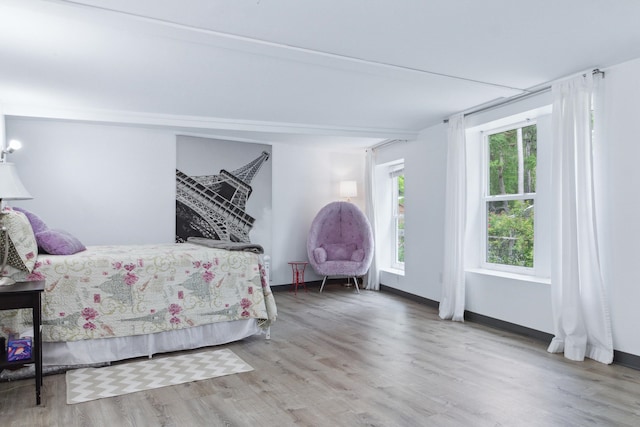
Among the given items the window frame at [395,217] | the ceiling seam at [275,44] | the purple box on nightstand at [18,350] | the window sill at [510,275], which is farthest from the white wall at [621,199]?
the purple box on nightstand at [18,350]

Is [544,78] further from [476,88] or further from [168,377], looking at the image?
[168,377]

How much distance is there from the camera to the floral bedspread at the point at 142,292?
10.4 ft

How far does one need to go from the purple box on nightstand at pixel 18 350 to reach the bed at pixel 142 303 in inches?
15.1

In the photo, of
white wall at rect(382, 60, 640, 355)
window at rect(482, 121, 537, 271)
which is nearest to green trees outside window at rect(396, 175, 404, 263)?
white wall at rect(382, 60, 640, 355)

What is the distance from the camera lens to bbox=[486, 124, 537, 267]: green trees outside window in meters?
4.39

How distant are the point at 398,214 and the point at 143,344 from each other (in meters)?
4.39

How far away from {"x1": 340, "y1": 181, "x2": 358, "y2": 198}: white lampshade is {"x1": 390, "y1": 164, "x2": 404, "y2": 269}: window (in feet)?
2.05

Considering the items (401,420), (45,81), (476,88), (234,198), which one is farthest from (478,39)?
(234,198)

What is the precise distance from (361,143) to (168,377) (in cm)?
450

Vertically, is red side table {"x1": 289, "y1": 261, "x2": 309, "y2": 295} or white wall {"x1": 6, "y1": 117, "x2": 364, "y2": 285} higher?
white wall {"x1": 6, "y1": 117, "x2": 364, "y2": 285}

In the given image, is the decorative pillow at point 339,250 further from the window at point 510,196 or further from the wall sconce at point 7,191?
the wall sconce at point 7,191

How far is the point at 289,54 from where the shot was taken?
120 inches

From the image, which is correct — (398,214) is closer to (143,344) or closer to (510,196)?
(510,196)

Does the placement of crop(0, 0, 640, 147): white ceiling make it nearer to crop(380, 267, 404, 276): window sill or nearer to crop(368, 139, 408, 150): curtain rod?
crop(368, 139, 408, 150): curtain rod
